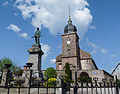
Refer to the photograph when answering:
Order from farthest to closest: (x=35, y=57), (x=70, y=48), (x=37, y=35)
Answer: (x=70, y=48)
(x=37, y=35)
(x=35, y=57)

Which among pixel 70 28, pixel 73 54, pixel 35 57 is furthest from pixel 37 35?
pixel 70 28

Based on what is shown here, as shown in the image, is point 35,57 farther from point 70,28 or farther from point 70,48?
point 70,28

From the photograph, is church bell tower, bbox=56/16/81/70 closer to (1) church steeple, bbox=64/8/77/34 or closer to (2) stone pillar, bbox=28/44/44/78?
(1) church steeple, bbox=64/8/77/34

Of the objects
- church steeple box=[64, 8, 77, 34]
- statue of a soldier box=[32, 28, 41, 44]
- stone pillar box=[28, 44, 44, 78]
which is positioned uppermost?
church steeple box=[64, 8, 77, 34]

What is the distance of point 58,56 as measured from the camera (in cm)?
4038

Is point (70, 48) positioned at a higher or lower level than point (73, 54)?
higher

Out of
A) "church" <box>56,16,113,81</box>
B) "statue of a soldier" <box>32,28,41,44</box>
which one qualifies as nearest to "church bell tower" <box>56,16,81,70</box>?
"church" <box>56,16,113,81</box>

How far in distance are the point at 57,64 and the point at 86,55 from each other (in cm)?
947

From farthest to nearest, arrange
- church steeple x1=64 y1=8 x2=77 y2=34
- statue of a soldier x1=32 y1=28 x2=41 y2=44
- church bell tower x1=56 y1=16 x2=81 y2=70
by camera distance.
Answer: church steeple x1=64 y1=8 x2=77 y2=34 → church bell tower x1=56 y1=16 x2=81 y2=70 → statue of a soldier x1=32 y1=28 x2=41 y2=44

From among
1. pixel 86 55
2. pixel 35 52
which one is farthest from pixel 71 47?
pixel 35 52

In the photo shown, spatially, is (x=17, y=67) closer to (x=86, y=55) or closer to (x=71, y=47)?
(x=71, y=47)

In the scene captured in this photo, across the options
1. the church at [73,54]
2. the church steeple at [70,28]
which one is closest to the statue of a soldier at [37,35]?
the church at [73,54]

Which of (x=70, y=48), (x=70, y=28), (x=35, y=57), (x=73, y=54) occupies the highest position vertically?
(x=70, y=28)

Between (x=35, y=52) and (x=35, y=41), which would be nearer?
(x=35, y=52)
